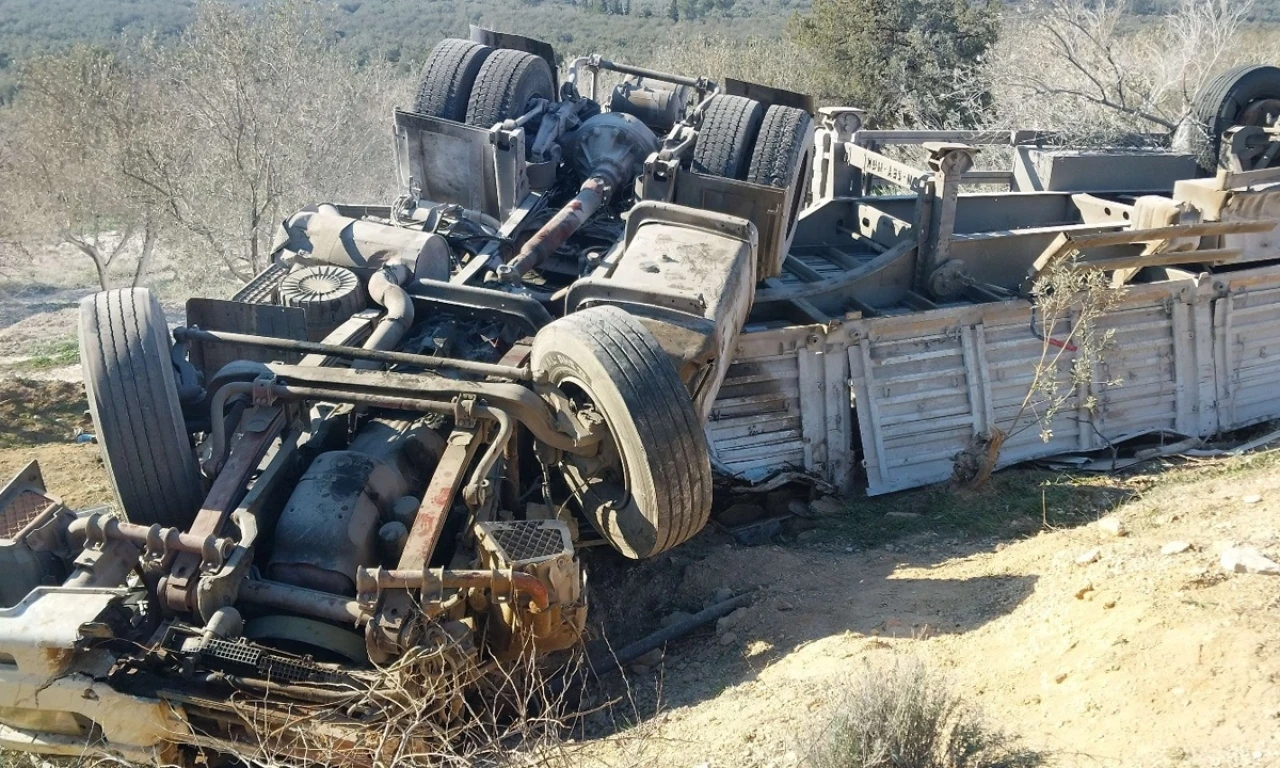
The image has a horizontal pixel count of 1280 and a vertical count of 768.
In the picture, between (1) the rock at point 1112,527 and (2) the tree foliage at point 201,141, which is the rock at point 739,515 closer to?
(1) the rock at point 1112,527

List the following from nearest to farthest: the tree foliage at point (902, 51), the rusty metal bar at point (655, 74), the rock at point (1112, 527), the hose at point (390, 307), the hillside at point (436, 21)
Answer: the rock at point (1112, 527), the hose at point (390, 307), the rusty metal bar at point (655, 74), the tree foliage at point (902, 51), the hillside at point (436, 21)

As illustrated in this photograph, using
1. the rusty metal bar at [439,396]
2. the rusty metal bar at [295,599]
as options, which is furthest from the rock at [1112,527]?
the rusty metal bar at [295,599]

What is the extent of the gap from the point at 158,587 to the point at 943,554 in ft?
12.6

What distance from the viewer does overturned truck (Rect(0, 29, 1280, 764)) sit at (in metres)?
3.88

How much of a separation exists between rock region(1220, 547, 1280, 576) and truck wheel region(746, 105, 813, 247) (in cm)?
353

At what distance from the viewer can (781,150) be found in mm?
7035

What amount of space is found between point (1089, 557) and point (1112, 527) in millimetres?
743

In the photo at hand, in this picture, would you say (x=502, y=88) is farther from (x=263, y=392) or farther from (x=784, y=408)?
(x=263, y=392)

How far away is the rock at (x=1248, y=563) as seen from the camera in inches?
162

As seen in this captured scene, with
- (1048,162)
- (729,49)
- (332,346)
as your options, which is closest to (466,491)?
(332,346)

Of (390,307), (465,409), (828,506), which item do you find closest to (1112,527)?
(828,506)

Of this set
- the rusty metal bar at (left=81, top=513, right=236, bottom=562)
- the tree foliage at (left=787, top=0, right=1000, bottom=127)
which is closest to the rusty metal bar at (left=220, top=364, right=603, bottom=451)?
the rusty metal bar at (left=81, top=513, right=236, bottom=562)

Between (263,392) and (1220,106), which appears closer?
(263,392)

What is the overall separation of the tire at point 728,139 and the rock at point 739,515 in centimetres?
217
